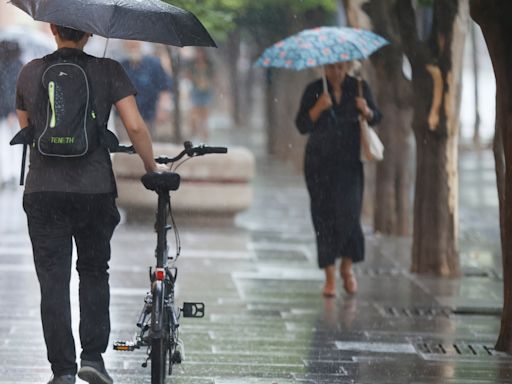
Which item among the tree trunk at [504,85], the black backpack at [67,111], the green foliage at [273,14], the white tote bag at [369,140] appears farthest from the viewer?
the green foliage at [273,14]

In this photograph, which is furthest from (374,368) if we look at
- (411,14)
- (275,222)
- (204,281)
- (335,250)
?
(275,222)

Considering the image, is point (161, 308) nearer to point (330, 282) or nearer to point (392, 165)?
point (330, 282)

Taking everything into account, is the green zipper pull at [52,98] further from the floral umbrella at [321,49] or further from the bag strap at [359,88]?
the bag strap at [359,88]

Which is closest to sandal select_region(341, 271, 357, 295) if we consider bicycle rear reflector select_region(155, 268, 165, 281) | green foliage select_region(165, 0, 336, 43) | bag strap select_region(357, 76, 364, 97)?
bag strap select_region(357, 76, 364, 97)

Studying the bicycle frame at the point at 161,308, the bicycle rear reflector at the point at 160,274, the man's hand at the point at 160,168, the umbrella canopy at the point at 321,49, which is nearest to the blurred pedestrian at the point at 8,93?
the umbrella canopy at the point at 321,49

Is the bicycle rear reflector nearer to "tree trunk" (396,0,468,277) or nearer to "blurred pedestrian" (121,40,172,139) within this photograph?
"tree trunk" (396,0,468,277)

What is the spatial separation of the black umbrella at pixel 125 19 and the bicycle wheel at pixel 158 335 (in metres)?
1.22

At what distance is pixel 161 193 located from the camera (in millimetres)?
6789

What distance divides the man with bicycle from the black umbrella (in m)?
0.13

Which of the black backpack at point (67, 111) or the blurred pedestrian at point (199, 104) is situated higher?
the black backpack at point (67, 111)

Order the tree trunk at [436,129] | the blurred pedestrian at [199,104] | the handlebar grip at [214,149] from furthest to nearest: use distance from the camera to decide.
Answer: the blurred pedestrian at [199,104], the tree trunk at [436,129], the handlebar grip at [214,149]

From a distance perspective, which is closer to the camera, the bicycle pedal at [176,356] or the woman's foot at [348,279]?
the bicycle pedal at [176,356]

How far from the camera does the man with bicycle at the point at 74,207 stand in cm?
677

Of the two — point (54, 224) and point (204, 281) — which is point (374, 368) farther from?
point (204, 281)
